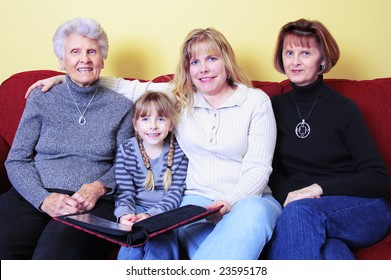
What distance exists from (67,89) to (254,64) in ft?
3.10

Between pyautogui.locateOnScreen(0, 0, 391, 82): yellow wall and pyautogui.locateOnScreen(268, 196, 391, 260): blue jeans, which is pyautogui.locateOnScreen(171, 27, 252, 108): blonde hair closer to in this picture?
pyautogui.locateOnScreen(0, 0, 391, 82): yellow wall

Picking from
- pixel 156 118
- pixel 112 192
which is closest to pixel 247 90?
pixel 156 118

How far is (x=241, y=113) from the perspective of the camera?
65.2 inches

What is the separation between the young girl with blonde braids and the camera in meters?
1.66

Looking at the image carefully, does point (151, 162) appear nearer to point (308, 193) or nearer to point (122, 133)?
point (122, 133)

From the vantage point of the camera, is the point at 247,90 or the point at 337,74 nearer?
the point at 247,90

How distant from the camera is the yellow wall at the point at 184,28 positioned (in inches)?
83.8

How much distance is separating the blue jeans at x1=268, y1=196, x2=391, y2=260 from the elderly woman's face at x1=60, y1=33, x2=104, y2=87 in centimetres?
95

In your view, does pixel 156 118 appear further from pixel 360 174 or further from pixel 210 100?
pixel 360 174

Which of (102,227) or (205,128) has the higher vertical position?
(205,128)

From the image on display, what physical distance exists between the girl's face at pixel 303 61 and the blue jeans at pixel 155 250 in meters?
0.79

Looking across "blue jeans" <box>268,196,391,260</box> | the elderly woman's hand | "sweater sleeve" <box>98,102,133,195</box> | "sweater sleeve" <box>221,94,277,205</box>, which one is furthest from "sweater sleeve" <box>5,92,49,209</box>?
"blue jeans" <box>268,196,391,260</box>

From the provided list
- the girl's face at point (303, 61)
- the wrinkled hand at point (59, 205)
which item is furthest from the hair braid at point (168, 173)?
the girl's face at point (303, 61)

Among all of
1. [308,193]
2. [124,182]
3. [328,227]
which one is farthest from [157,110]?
[328,227]
